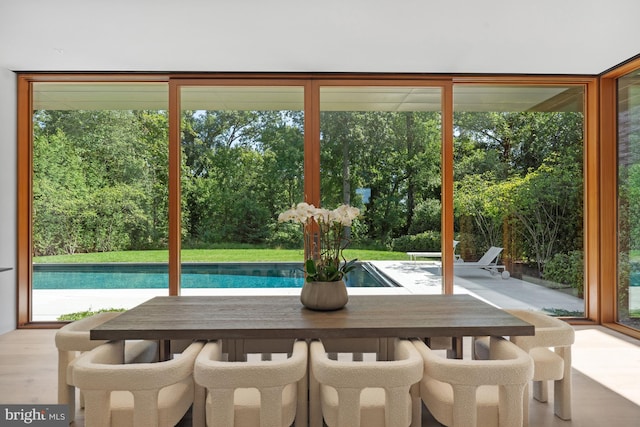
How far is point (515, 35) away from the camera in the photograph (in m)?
3.51

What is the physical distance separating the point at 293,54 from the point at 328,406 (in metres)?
3.07

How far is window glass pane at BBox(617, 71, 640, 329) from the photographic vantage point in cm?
429

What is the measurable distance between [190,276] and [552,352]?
3.35 meters

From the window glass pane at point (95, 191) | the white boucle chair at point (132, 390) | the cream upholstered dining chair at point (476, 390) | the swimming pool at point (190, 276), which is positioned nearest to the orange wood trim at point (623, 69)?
the swimming pool at point (190, 276)

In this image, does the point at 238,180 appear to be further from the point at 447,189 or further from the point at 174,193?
the point at 447,189

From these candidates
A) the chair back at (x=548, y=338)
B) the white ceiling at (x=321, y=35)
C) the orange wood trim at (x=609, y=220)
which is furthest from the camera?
the orange wood trim at (x=609, y=220)

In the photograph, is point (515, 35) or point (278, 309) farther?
point (515, 35)

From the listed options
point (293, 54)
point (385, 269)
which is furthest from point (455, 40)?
point (385, 269)

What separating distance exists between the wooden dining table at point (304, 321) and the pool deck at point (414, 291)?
194 centimetres

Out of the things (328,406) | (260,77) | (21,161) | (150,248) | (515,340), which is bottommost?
(328,406)

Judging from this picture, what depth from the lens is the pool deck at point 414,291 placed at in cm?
458

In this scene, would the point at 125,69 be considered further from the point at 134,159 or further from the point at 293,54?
the point at 293,54

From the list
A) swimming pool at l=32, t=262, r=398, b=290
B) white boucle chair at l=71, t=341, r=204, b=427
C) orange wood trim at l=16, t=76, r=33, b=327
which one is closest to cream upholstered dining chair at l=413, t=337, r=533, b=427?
white boucle chair at l=71, t=341, r=204, b=427

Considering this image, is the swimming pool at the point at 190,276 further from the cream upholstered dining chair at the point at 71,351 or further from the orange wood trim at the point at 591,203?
the cream upholstered dining chair at the point at 71,351
